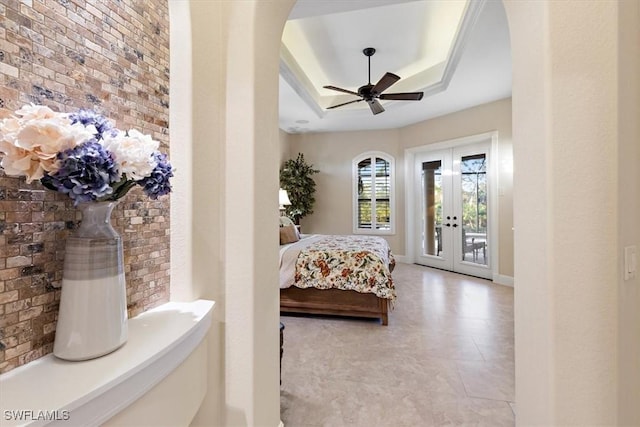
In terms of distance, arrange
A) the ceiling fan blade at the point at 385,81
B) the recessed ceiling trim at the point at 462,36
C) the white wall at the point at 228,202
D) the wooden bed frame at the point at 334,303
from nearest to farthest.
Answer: the white wall at the point at 228,202
the recessed ceiling trim at the point at 462,36
the ceiling fan blade at the point at 385,81
the wooden bed frame at the point at 334,303

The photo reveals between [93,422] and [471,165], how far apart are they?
607 cm

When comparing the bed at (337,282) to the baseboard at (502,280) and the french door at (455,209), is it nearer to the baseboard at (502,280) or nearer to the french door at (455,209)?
the baseboard at (502,280)

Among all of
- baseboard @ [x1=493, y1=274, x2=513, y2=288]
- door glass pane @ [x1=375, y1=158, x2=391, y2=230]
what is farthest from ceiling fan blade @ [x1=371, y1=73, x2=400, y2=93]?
baseboard @ [x1=493, y1=274, x2=513, y2=288]

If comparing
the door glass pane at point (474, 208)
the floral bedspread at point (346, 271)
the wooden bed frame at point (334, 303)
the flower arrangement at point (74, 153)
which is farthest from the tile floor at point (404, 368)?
the flower arrangement at point (74, 153)

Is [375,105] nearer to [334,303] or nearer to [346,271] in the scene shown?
[346,271]

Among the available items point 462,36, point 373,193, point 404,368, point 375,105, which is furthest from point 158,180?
point 373,193

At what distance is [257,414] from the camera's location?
1362mm

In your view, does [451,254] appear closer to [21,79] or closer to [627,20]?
[627,20]

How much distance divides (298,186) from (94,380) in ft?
19.6

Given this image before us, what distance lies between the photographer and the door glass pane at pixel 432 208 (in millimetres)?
6145

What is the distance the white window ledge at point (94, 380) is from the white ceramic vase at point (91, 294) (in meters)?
0.04

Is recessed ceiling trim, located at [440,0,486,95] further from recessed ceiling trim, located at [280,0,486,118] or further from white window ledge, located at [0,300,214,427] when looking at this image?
white window ledge, located at [0,300,214,427]

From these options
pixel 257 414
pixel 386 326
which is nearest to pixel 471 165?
pixel 386 326

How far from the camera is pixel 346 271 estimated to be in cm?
337
